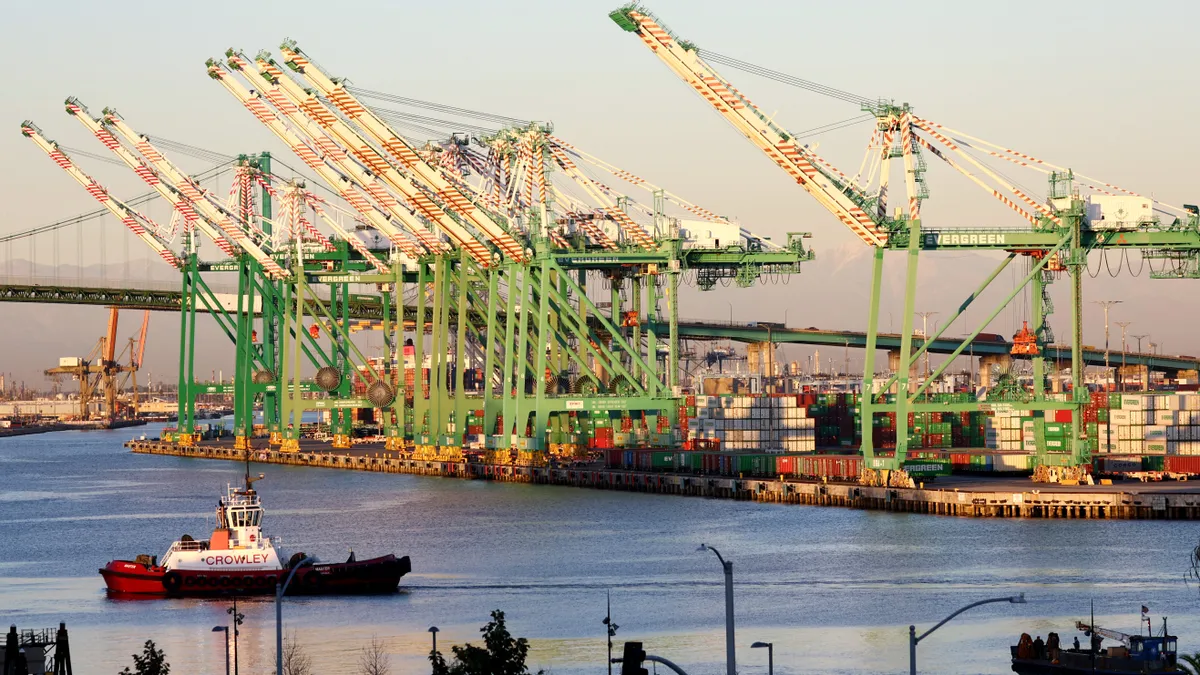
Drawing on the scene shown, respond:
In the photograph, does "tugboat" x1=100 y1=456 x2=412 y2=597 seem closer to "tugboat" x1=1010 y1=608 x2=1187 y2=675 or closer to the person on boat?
the person on boat

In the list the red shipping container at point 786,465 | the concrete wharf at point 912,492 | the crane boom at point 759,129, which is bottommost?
the concrete wharf at point 912,492

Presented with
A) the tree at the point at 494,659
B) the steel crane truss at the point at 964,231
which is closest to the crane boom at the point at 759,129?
the steel crane truss at the point at 964,231

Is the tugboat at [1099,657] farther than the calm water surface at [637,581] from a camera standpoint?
No

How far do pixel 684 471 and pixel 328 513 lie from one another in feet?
74.2

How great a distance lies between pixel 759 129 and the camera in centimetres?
7944

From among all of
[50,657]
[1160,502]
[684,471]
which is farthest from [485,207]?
[50,657]

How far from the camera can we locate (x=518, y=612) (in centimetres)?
5394

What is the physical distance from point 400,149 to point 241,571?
152 ft

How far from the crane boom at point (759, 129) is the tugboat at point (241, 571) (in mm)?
27204

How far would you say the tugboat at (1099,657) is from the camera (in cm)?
4169

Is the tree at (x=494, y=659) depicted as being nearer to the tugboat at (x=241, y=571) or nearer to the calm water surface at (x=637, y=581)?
the calm water surface at (x=637, y=581)

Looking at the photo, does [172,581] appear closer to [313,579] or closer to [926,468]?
[313,579]

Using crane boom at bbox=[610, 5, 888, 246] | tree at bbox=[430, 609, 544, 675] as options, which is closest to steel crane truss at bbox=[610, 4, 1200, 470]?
crane boom at bbox=[610, 5, 888, 246]

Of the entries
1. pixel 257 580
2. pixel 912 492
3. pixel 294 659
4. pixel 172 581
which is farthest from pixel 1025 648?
pixel 912 492
